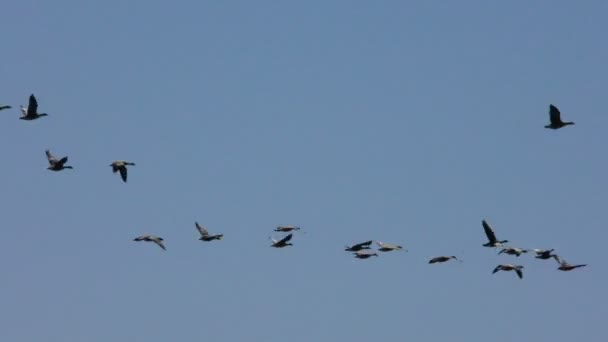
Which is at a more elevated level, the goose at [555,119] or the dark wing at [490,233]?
the goose at [555,119]

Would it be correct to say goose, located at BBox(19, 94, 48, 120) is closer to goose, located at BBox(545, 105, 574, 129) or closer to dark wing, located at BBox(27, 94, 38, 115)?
dark wing, located at BBox(27, 94, 38, 115)

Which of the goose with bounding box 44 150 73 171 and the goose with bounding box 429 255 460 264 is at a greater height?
the goose with bounding box 44 150 73 171

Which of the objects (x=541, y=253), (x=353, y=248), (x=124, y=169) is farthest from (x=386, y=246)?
(x=124, y=169)

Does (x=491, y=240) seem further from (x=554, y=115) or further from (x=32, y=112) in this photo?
(x=32, y=112)

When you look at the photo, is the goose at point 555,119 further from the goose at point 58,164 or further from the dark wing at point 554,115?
the goose at point 58,164

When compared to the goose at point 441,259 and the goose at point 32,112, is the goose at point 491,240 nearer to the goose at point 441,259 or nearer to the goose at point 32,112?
the goose at point 441,259

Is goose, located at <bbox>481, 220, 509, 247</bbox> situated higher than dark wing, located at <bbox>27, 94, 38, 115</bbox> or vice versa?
dark wing, located at <bbox>27, 94, 38, 115</bbox>

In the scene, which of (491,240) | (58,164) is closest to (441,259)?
(491,240)

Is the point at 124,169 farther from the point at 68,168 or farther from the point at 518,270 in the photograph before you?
the point at 518,270

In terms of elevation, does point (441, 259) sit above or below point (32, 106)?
below

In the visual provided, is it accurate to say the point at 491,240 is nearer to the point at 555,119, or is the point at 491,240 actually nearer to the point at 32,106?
the point at 555,119

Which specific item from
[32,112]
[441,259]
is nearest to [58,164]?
[32,112]

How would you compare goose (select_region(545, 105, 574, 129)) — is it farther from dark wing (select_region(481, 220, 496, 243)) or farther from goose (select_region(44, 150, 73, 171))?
goose (select_region(44, 150, 73, 171))

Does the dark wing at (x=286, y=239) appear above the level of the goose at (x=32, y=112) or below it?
below
